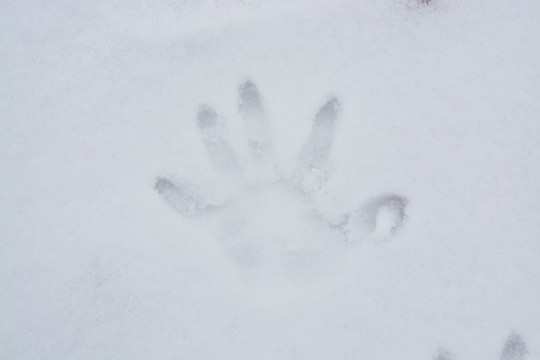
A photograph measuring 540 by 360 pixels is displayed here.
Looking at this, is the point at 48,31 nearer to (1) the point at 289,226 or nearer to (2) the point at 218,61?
(2) the point at 218,61

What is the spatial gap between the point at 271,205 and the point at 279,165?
10cm

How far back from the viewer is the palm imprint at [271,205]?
114 cm

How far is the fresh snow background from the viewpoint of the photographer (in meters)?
1.13

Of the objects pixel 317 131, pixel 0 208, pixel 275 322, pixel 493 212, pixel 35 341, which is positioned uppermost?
pixel 317 131

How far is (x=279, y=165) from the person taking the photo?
1151 millimetres

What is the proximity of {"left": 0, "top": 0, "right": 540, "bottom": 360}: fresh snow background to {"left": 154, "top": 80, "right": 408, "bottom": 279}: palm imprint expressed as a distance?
0.03 meters

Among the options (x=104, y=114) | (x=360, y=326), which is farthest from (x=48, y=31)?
(x=360, y=326)

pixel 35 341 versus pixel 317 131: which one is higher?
pixel 317 131

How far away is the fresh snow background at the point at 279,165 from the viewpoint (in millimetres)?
1126

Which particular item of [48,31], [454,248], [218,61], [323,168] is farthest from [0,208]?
[454,248]

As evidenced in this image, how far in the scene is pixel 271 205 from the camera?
116cm

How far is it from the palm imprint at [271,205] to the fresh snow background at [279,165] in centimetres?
3

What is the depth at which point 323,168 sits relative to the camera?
3.74 feet

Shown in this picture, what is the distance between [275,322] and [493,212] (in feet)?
1.93
